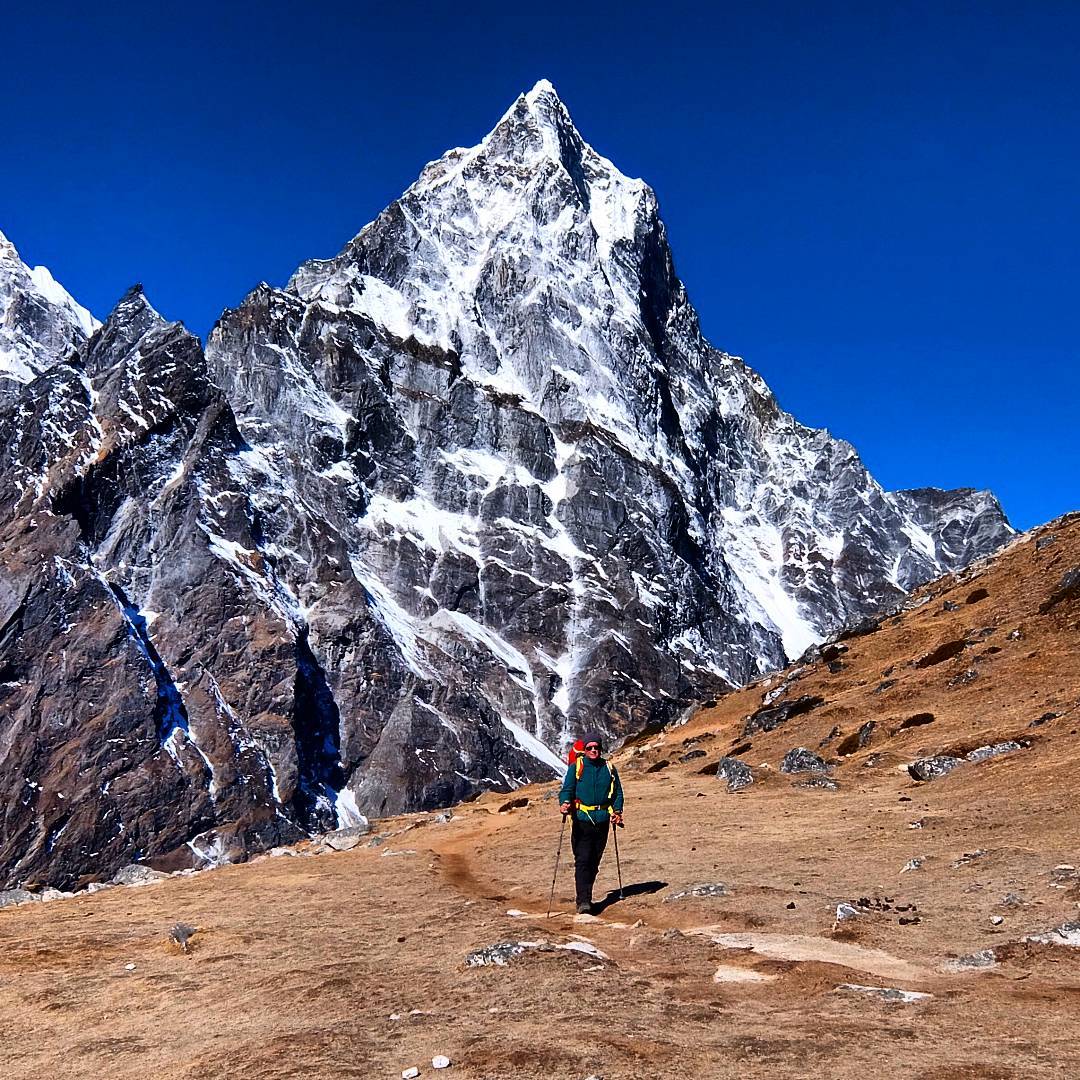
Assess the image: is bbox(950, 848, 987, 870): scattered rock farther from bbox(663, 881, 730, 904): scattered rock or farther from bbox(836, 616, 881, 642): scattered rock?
bbox(836, 616, 881, 642): scattered rock

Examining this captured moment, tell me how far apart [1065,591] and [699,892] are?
24.9 m

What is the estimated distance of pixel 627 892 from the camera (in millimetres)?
18344

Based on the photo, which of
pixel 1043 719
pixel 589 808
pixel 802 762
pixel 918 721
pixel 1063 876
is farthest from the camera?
pixel 802 762

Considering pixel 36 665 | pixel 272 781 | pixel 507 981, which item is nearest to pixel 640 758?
pixel 507 981

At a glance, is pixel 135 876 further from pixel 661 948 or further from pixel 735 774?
pixel 661 948

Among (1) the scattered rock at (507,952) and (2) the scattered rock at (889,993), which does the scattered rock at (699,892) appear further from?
(2) the scattered rock at (889,993)

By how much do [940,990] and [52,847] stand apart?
190 meters

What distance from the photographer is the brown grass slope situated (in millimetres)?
9125

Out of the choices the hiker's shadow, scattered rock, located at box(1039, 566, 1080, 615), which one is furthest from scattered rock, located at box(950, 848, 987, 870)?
scattered rock, located at box(1039, 566, 1080, 615)

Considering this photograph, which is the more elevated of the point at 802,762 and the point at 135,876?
the point at 802,762

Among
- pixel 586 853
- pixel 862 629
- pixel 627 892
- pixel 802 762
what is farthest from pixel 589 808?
pixel 862 629

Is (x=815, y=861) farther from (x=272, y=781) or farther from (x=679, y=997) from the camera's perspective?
(x=272, y=781)

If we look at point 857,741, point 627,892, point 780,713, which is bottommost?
point 627,892

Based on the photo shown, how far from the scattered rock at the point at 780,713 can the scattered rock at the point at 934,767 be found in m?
12.4
